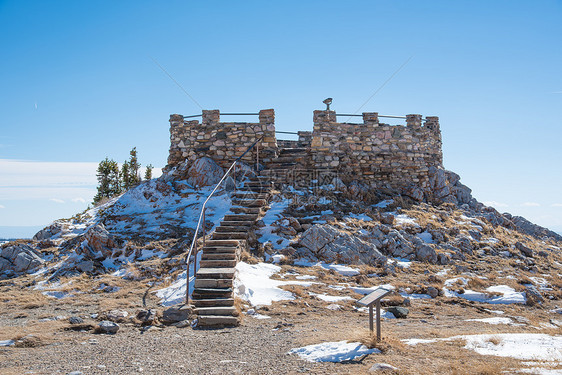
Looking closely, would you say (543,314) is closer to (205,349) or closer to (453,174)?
(205,349)

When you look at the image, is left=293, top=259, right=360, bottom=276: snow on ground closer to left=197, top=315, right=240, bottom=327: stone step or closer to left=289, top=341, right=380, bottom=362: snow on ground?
left=197, top=315, right=240, bottom=327: stone step

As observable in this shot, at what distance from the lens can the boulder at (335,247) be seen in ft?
39.2

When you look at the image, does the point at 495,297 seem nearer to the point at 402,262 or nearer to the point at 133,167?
the point at 402,262

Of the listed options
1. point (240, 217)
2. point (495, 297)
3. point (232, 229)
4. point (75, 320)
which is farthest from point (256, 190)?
point (495, 297)

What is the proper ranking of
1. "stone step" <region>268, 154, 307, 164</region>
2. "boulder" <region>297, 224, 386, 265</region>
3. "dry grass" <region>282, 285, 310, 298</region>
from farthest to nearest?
"stone step" <region>268, 154, 307, 164</region> < "boulder" <region>297, 224, 386, 265</region> < "dry grass" <region>282, 285, 310, 298</region>

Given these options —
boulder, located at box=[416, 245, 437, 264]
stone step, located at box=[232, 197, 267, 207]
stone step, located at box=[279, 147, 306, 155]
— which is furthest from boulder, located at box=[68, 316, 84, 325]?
stone step, located at box=[279, 147, 306, 155]

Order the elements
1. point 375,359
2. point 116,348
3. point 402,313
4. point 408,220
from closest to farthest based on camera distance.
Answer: point 375,359 → point 116,348 → point 402,313 → point 408,220

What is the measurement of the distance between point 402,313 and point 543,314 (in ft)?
11.8

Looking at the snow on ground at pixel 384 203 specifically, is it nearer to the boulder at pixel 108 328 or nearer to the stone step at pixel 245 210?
the stone step at pixel 245 210

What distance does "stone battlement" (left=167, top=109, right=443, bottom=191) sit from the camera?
17.1 meters

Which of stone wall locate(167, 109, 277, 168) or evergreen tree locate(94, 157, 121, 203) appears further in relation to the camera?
evergreen tree locate(94, 157, 121, 203)

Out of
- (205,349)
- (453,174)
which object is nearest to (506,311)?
Answer: (205,349)

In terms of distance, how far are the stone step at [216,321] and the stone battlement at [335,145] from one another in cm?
947

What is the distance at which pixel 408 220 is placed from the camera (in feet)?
48.9
